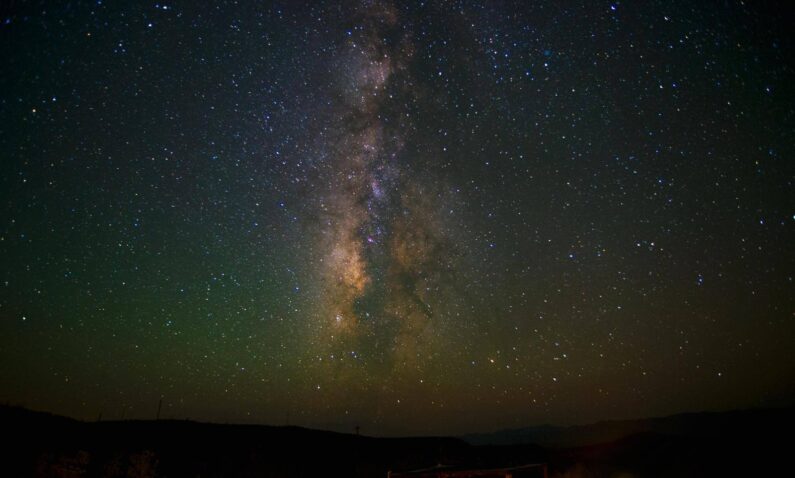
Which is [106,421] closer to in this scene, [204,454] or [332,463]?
[204,454]

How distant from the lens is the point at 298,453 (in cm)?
2567

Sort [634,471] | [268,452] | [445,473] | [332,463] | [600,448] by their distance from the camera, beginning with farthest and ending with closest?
[600,448] < [634,471] < [332,463] < [268,452] < [445,473]

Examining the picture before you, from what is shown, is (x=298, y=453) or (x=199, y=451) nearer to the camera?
(x=199, y=451)

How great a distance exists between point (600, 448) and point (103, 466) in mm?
38851

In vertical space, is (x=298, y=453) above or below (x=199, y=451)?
below

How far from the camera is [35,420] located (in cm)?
1903

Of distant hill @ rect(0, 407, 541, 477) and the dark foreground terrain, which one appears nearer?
distant hill @ rect(0, 407, 541, 477)

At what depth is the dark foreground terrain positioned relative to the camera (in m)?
18.1

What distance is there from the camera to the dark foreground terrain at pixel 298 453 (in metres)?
18.1

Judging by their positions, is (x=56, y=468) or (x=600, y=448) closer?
(x=56, y=468)

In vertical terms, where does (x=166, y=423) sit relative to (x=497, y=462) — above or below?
above

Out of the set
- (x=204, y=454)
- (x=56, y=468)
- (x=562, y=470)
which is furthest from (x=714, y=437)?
(x=56, y=468)

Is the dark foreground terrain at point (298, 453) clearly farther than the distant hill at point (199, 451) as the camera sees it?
Yes

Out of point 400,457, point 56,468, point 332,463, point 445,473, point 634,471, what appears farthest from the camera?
point 634,471
